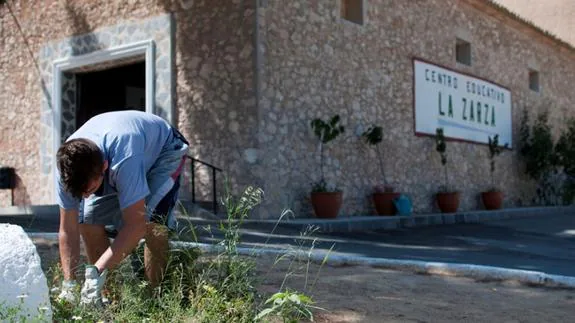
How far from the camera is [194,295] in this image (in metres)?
2.76

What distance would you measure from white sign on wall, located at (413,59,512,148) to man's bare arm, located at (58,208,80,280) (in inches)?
366

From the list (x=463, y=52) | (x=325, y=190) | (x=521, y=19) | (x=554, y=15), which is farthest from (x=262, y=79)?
(x=554, y=15)

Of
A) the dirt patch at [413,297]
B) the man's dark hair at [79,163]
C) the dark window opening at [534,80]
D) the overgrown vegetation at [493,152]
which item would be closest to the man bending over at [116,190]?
the man's dark hair at [79,163]

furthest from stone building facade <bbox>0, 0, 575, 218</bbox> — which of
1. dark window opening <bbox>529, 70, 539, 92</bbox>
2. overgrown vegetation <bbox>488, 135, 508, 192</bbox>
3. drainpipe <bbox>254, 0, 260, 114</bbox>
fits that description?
dark window opening <bbox>529, 70, 539, 92</bbox>

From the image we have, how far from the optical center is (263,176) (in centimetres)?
847

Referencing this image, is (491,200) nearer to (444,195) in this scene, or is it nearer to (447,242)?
(444,195)

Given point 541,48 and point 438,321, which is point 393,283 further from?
point 541,48

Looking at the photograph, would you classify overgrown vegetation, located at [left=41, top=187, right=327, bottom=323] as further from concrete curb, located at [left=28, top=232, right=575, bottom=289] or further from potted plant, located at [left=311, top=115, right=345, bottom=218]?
potted plant, located at [left=311, top=115, right=345, bottom=218]

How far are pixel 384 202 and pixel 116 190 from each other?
7.82m

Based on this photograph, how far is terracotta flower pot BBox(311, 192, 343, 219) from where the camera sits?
896 cm

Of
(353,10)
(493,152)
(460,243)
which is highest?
(353,10)

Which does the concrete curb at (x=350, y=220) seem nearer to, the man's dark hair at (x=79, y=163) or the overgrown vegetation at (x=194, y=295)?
the overgrown vegetation at (x=194, y=295)

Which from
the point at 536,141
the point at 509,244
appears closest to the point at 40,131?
the point at 509,244

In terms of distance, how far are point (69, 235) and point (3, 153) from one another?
9.91 metres
